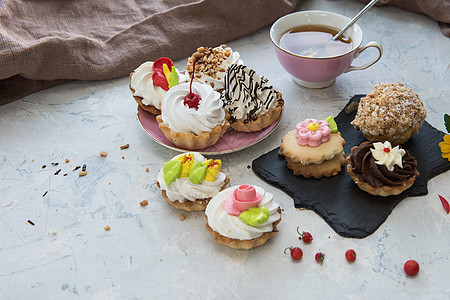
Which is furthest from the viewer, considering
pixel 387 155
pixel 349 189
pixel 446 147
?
pixel 446 147

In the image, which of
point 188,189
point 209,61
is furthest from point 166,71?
point 188,189

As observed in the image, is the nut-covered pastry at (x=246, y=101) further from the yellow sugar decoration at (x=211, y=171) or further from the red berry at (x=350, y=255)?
the red berry at (x=350, y=255)

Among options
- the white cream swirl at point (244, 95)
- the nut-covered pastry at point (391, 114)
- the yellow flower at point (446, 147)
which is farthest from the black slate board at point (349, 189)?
the white cream swirl at point (244, 95)

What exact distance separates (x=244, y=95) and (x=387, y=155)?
2.69 feet

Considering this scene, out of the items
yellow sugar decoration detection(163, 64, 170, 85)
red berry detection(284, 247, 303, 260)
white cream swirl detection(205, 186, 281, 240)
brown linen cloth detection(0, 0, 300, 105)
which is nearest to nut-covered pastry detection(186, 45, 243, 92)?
yellow sugar decoration detection(163, 64, 170, 85)

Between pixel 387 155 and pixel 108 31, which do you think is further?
pixel 108 31

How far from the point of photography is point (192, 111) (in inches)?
98.0

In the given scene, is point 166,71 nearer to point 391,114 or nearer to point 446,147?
point 391,114

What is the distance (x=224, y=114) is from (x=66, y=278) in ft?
3.78

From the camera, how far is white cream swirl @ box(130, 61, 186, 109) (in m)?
2.72

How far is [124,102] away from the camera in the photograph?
9.90 feet

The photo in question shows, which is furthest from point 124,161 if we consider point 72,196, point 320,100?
point 320,100

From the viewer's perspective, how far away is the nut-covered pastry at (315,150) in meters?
2.36

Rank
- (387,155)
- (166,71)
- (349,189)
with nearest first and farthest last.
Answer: (387,155) < (349,189) < (166,71)
